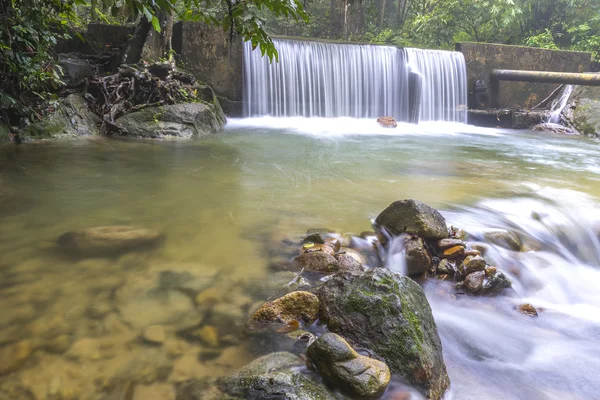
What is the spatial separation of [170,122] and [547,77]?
11.2 meters

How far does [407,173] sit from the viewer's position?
6.39 metres

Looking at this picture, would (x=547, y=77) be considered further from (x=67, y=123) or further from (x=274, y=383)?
(x=274, y=383)

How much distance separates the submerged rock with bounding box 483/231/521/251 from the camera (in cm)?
374

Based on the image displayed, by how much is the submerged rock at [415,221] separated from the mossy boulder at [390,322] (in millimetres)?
1112

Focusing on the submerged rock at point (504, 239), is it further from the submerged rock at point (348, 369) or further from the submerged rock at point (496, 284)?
the submerged rock at point (348, 369)

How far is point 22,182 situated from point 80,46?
271 inches

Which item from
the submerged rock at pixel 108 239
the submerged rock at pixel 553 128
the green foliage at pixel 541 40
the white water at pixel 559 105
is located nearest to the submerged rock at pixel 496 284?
the submerged rock at pixel 108 239

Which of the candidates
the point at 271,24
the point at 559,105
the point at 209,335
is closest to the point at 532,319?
the point at 209,335

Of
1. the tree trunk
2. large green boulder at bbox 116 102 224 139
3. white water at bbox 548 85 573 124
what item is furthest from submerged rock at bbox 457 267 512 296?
white water at bbox 548 85 573 124

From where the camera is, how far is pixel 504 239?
3777 mm

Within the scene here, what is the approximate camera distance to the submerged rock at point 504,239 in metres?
3.74

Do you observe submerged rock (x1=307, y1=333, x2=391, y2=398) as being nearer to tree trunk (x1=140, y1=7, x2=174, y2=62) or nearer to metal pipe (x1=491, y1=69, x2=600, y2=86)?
tree trunk (x1=140, y1=7, x2=174, y2=62)

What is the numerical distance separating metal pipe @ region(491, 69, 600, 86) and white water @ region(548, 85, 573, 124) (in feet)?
4.43

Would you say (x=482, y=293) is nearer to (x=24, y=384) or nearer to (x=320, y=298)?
(x=320, y=298)
